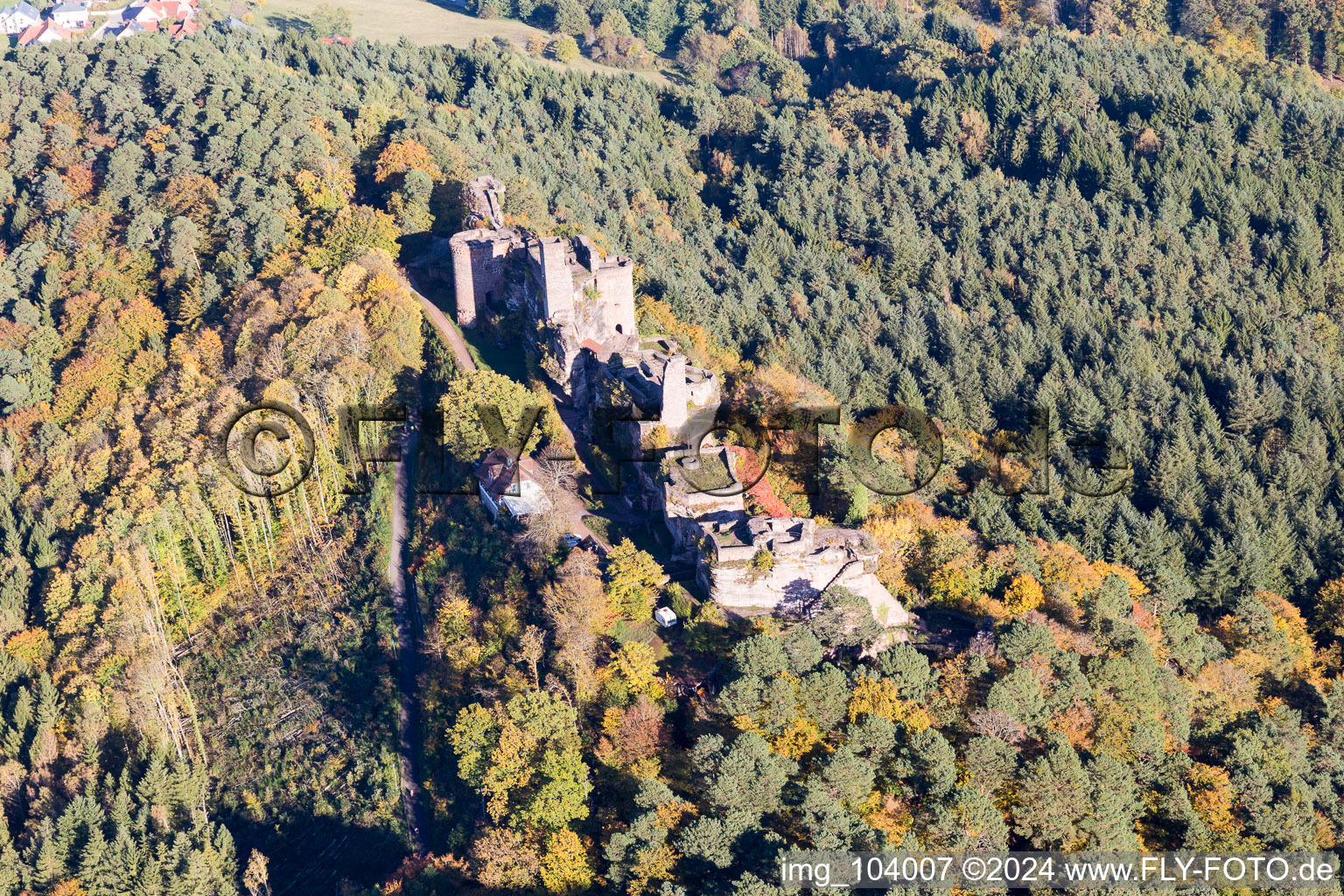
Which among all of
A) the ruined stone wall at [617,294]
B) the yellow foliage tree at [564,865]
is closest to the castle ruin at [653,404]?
the ruined stone wall at [617,294]

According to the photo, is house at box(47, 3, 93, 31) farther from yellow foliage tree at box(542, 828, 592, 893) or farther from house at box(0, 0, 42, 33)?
yellow foliage tree at box(542, 828, 592, 893)

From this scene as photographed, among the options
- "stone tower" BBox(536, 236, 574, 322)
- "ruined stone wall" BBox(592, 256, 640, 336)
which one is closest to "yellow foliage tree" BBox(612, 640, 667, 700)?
"stone tower" BBox(536, 236, 574, 322)

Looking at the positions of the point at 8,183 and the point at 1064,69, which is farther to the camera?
the point at 1064,69

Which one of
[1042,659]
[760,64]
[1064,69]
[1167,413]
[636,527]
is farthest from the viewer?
[760,64]

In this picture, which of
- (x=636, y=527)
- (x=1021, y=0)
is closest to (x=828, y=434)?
(x=636, y=527)

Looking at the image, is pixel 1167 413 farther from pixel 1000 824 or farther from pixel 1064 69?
pixel 1064 69

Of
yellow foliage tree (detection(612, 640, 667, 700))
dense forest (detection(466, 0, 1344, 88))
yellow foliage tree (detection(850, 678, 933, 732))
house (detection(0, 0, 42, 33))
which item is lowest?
yellow foliage tree (detection(850, 678, 933, 732))
